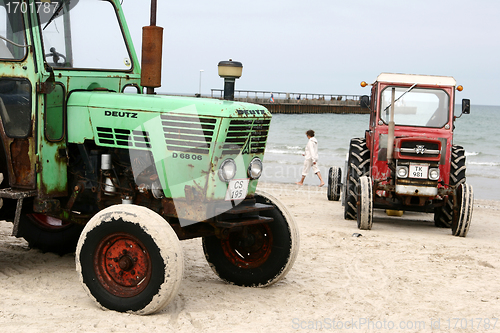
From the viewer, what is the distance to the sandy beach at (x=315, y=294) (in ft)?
15.8

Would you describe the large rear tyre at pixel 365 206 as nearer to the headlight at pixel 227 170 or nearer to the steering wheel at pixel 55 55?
the headlight at pixel 227 170

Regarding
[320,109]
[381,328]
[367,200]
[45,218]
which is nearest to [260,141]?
[381,328]

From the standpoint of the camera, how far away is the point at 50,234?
272 inches

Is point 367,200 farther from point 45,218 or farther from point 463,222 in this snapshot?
point 45,218

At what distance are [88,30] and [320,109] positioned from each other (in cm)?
6656

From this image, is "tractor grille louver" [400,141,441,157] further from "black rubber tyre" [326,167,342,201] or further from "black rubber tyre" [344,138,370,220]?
"black rubber tyre" [326,167,342,201]

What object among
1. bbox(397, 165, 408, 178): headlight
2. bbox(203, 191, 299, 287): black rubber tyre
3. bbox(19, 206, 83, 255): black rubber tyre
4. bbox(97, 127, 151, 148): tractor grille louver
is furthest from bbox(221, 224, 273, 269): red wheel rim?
bbox(397, 165, 408, 178): headlight

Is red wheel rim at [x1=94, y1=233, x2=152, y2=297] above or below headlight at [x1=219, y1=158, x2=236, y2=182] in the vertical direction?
below

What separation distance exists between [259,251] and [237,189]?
96 centimetres

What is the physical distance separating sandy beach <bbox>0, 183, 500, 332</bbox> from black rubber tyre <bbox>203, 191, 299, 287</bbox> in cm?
14

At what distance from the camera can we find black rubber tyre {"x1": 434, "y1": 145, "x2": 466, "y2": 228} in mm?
10219

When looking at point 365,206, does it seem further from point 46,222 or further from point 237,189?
point 46,222

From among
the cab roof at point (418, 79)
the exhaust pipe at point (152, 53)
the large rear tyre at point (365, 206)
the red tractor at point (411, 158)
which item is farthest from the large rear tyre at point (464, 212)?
the exhaust pipe at point (152, 53)

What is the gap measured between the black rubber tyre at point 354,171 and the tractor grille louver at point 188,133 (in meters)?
5.75
